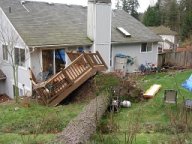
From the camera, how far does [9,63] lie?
18750mm

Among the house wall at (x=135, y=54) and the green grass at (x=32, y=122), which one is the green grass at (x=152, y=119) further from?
the house wall at (x=135, y=54)

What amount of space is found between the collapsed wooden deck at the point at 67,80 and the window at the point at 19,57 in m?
2.74

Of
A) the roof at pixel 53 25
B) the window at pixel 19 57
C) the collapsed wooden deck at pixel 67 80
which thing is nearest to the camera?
the collapsed wooden deck at pixel 67 80

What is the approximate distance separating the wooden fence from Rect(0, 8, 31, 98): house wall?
1363cm

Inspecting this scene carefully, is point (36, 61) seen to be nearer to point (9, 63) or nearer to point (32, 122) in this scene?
point (9, 63)

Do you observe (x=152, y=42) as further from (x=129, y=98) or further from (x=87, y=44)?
(x=129, y=98)

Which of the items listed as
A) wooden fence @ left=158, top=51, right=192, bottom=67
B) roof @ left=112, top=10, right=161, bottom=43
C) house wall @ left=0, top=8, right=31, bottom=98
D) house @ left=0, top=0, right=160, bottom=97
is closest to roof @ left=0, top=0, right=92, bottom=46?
house @ left=0, top=0, right=160, bottom=97

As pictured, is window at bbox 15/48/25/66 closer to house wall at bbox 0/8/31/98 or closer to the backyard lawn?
house wall at bbox 0/8/31/98

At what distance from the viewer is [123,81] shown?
1323 centimetres

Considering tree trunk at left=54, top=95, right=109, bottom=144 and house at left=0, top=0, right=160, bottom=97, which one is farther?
house at left=0, top=0, right=160, bottom=97

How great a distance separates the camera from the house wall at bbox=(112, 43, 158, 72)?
2163cm

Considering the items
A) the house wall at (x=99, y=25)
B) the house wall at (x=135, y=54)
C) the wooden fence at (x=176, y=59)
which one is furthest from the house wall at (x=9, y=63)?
the wooden fence at (x=176, y=59)

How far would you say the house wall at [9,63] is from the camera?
55.1 feet

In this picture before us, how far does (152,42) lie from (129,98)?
12.4m
